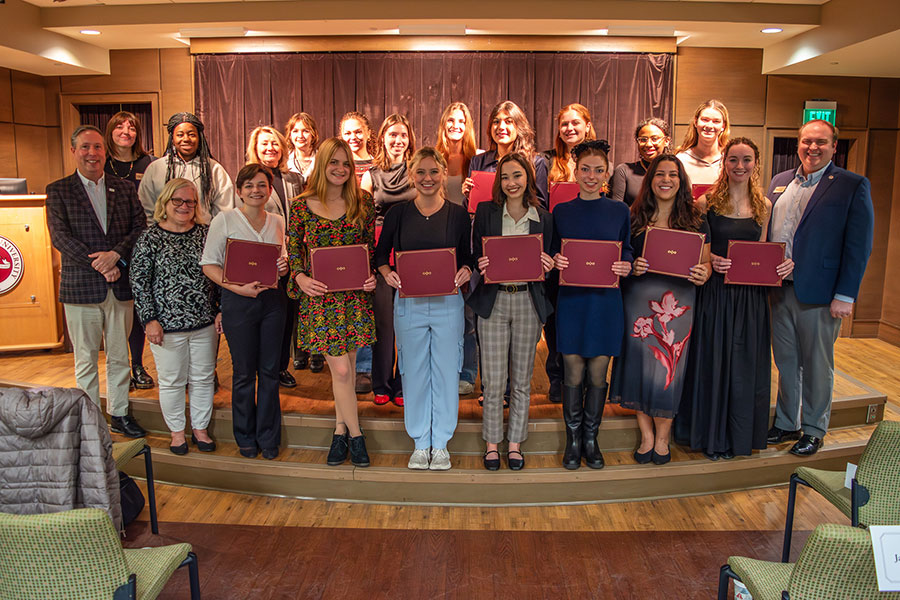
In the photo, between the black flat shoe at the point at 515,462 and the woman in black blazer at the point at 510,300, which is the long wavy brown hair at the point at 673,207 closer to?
the woman in black blazer at the point at 510,300

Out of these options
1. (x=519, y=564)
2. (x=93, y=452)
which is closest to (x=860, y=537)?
(x=519, y=564)

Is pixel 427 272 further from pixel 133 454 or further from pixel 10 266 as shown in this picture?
pixel 10 266

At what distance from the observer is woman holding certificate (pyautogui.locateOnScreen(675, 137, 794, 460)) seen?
3.39 metres

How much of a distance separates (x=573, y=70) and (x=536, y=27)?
2.24ft

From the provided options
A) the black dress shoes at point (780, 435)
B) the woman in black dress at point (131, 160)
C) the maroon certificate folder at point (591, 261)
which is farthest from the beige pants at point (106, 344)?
the black dress shoes at point (780, 435)

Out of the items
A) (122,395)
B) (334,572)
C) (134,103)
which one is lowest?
(334,572)

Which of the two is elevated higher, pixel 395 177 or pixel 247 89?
pixel 247 89

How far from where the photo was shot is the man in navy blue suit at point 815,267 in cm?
341

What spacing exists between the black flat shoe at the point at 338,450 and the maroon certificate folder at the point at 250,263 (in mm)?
890

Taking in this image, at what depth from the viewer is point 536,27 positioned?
6.10 metres

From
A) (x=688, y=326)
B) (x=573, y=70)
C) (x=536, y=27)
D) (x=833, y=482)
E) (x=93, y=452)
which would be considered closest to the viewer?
(x=93, y=452)

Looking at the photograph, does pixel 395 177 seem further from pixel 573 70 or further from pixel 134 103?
pixel 134 103

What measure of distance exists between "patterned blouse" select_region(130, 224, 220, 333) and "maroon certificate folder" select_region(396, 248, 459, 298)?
3.63 ft

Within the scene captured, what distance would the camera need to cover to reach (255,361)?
345cm
